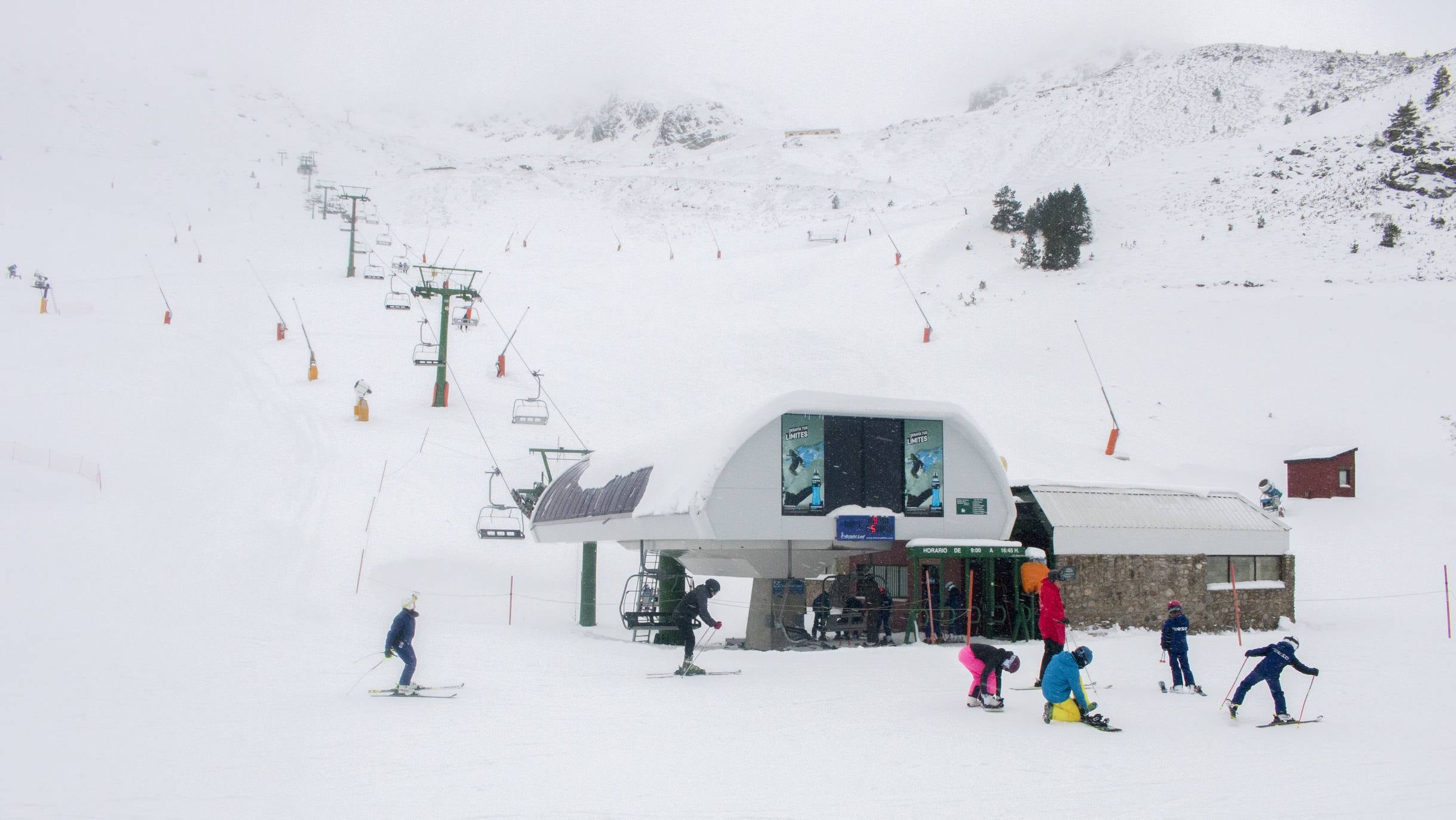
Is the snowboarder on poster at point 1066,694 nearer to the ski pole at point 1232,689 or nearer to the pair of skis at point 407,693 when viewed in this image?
the ski pole at point 1232,689

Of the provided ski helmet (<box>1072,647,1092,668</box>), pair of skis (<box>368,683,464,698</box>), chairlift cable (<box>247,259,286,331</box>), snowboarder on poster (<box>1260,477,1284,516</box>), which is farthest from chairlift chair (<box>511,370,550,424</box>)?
ski helmet (<box>1072,647,1092,668</box>)

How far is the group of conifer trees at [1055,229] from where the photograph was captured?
49062 millimetres

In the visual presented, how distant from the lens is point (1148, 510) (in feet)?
67.1

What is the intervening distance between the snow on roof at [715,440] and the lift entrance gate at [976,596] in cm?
194

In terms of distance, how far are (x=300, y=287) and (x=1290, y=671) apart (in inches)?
1781

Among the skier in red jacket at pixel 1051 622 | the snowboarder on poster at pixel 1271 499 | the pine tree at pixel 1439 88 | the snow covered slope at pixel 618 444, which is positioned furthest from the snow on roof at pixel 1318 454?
the pine tree at pixel 1439 88

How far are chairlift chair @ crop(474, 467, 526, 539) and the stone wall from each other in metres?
11.5

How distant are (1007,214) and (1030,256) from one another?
6.39 meters

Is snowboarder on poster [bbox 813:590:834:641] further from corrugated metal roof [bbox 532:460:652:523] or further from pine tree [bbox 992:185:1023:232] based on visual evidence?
pine tree [bbox 992:185:1023:232]

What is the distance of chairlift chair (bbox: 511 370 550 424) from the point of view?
3038 cm

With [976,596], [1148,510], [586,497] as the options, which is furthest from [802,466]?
[1148,510]

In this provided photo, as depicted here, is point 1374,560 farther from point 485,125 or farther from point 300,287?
point 485,125

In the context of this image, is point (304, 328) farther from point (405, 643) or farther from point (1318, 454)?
point (1318, 454)

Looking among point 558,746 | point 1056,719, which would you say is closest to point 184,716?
point 558,746
